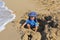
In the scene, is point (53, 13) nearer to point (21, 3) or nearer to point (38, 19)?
point (38, 19)

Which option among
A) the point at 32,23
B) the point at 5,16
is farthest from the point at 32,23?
the point at 5,16

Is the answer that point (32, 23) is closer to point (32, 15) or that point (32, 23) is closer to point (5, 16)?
point (32, 15)

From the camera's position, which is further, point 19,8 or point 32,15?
point 19,8

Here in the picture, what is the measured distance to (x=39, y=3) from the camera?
170cm

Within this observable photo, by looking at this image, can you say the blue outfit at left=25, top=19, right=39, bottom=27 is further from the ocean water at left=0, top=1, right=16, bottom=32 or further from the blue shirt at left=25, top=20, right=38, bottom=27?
the ocean water at left=0, top=1, right=16, bottom=32

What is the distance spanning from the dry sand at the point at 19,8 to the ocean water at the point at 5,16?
32 mm

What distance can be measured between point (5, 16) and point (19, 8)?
15 cm

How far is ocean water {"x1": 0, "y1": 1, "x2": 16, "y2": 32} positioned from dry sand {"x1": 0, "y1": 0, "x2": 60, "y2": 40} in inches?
1.3

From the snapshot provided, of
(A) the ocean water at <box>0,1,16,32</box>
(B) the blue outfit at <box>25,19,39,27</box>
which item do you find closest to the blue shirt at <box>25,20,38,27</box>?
(B) the blue outfit at <box>25,19,39,27</box>

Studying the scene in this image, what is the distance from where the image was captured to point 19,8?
1.63 metres

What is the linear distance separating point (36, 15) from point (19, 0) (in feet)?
0.99

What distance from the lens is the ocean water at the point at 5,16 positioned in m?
1.47

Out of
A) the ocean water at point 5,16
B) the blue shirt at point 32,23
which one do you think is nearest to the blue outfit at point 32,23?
the blue shirt at point 32,23

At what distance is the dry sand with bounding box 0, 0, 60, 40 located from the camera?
138 cm
